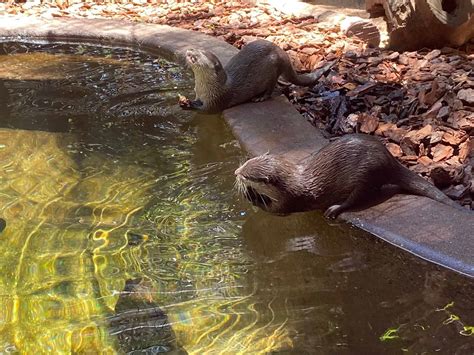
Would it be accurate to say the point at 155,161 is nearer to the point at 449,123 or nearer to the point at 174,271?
the point at 174,271

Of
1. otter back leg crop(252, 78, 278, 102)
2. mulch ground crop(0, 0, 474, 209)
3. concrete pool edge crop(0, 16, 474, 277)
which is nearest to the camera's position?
concrete pool edge crop(0, 16, 474, 277)

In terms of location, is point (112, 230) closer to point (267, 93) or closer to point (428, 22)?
point (267, 93)

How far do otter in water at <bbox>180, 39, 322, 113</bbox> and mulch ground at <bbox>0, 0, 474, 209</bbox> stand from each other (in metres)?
0.20

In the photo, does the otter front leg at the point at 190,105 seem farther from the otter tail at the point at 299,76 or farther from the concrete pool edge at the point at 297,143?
the otter tail at the point at 299,76

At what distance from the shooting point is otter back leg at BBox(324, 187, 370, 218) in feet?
7.64

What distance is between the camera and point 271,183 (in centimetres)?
236

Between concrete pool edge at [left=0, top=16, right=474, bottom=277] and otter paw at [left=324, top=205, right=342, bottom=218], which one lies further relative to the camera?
otter paw at [left=324, top=205, right=342, bottom=218]

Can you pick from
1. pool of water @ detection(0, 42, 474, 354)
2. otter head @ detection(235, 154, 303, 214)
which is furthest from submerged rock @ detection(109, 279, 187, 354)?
otter head @ detection(235, 154, 303, 214)

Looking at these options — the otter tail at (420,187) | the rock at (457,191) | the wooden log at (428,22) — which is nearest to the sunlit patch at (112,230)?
the otter tail at (420,187)

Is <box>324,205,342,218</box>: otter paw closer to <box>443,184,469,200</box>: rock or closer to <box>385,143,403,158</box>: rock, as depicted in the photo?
<box>443,184,469,200</box>: rock

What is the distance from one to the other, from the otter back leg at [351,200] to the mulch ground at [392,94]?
0.38 m

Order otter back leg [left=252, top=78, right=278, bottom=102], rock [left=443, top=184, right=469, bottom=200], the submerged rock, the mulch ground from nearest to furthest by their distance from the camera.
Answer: the submerged rock, rock [left=443, top=184, right=469, bottom=200], the mulch ground, otter back leg [left=252, top=78, right=278, bottom=102]

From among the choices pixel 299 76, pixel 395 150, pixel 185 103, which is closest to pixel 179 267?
pixel 395 150

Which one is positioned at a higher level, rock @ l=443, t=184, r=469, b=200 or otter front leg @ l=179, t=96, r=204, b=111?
rock @ l=443, t=184, r=469, b=200
